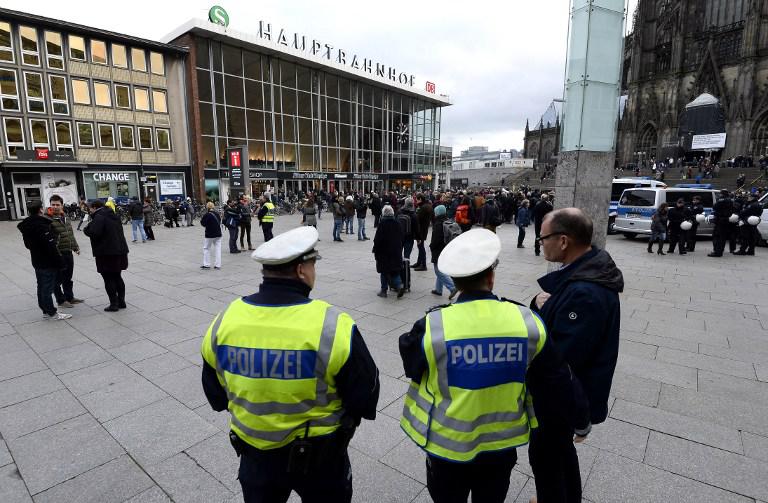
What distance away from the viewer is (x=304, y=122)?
125 ft

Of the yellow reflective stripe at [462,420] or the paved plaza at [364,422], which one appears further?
the paved plaza at [364,422]

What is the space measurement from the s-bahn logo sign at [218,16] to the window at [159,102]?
256 inches

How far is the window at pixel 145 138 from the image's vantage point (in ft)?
93.6

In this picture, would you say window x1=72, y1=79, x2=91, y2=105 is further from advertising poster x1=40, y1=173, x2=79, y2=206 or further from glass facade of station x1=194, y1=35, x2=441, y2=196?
glass facade of station x1=194, y1=35, x2=441, y2=196

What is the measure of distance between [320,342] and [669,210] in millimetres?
13505

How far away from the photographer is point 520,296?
7613 millimetres

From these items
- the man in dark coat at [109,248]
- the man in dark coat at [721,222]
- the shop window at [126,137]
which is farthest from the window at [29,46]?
the man in dark coat at [721,222]

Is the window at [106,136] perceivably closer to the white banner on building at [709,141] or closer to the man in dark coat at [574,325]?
the man in dark coat at [574,325]

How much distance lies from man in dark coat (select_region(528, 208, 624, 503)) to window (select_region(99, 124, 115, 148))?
106 ft

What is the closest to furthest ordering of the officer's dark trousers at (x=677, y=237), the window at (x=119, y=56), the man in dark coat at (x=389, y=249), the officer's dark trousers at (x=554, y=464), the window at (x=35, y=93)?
the officer's dark trousers at (x=554, y=464) < the man in dark coat at (x=389, y=249) < the officer's dark trousers at (x=677, y=237) < the window at (x=35, y=93) < the window at (x=119, y=56)

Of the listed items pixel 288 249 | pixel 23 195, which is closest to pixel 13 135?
pixel 23 195

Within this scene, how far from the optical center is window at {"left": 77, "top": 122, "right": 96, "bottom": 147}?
26.0m

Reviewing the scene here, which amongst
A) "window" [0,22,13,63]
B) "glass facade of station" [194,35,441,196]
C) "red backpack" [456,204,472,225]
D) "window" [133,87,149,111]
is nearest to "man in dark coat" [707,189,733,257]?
"red backpack" [456,204,472,225]

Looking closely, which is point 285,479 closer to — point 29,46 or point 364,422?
point 364,422
